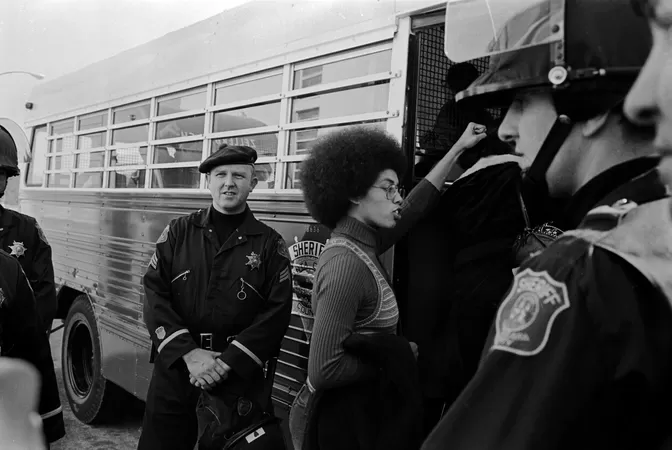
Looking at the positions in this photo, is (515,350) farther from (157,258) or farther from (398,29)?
(157,258)

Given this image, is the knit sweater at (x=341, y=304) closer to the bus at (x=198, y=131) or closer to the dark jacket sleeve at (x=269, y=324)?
the bus at (x=198, y=131)

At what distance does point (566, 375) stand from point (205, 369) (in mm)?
2215

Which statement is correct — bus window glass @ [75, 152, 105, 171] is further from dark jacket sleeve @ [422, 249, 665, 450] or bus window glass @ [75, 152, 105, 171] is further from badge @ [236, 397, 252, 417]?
dark jacket sleeve @ [422, 249, 665, 450]

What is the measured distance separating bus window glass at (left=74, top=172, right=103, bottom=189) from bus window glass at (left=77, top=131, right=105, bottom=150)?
0.24 meters

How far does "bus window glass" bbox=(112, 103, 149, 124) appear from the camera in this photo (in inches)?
175

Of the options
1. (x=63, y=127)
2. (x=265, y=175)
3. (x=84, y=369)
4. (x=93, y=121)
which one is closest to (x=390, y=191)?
(x=265, y=175)

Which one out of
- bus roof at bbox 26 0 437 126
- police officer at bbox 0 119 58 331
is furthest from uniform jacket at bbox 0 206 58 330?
bus roof at bbox 26 0 437 126

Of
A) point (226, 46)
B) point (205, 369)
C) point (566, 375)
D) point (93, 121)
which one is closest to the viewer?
point (566, 375)

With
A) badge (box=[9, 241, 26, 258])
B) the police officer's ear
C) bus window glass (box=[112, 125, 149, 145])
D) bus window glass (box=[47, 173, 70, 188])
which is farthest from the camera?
bus window glass (box=[47, 173, 70, 188])

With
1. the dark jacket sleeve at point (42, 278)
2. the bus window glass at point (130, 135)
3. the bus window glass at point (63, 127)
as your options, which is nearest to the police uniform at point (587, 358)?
the dark jacket sleeve at point (42, 278)

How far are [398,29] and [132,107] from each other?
2657 millimetres

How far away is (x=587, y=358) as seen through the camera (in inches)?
29.9

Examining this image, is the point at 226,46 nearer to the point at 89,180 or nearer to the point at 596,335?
the point at 89,180

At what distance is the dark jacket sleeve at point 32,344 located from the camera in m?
2.10
